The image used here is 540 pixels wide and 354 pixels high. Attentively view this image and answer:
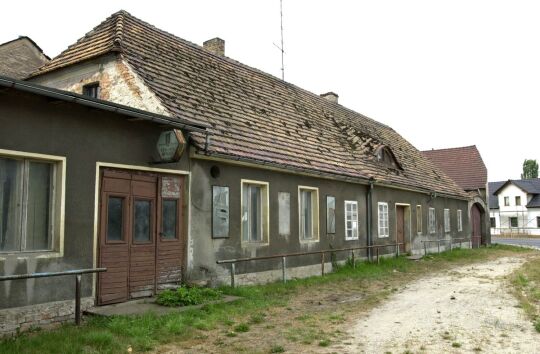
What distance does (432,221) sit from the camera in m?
22.4

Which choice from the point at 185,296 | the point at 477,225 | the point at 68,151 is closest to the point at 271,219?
the point at 185,296

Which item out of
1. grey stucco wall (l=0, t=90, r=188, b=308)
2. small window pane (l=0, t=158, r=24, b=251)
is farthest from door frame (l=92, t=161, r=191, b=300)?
small window pane (l=0, t=158, r=24, b=251)

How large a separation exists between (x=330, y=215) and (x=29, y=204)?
887 cm

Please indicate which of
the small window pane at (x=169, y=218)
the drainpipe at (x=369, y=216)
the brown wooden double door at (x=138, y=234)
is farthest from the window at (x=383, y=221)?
the small window pane at (x=169, y=218)

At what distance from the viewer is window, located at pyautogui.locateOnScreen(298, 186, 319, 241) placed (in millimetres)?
13492

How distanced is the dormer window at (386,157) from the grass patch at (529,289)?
243 inches

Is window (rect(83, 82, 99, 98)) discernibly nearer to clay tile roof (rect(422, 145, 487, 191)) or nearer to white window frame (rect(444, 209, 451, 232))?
white window frame (rect(444, 209, 451, 232))

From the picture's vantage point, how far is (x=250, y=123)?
13.1 meters

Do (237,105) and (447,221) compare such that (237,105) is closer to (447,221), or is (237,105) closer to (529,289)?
(529,289)

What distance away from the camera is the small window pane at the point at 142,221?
884 cm

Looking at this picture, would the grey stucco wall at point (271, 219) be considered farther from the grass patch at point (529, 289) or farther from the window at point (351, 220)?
the grass patch at point (529, 289)

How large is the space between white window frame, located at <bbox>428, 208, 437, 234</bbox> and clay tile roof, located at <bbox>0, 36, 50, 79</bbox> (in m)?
17.6

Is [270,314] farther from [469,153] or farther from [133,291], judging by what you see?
[469,153]

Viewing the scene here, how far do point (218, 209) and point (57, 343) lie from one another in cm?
483
